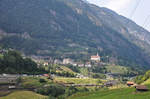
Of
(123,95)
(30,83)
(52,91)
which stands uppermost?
(30,83)

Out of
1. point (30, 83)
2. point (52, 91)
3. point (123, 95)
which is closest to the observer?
point (123, 95)

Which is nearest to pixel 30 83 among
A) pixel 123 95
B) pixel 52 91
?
pixel 52 91

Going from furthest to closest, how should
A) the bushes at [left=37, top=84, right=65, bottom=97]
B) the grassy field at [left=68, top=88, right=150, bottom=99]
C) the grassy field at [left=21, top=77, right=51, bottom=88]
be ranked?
the grassy field at [left=21, top=77, right=51, bottom=88] < the bushes at [left=37, top=84, right=65, bottom=97] < the grassy field at [left=68, top=88, right=150, bottom=99]

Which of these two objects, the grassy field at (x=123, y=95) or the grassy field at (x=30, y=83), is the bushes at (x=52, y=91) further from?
the grassy field at (x=123, y=95)

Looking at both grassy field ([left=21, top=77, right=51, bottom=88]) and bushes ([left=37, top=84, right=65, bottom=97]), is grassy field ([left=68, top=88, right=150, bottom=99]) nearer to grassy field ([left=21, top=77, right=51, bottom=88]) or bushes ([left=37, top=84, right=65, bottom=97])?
bushes ([left=37, top=84, right=65, bottom=97])

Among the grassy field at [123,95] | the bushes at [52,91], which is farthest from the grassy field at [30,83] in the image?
the grassy field at [123,95]

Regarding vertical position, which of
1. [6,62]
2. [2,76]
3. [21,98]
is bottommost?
[21,98]

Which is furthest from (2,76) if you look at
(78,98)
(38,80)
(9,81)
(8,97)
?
(78,98)

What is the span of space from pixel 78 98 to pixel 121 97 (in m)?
19.4

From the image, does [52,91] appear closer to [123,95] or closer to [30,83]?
[30,83]

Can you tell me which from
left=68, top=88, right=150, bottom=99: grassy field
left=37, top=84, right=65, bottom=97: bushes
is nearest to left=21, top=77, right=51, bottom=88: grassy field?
left=37, top=84, right=65, bottom=97: bushes

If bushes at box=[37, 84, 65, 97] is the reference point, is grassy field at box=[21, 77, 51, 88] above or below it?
above

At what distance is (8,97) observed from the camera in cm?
10969

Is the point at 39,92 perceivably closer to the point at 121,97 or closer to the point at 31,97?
the point at 31,97
